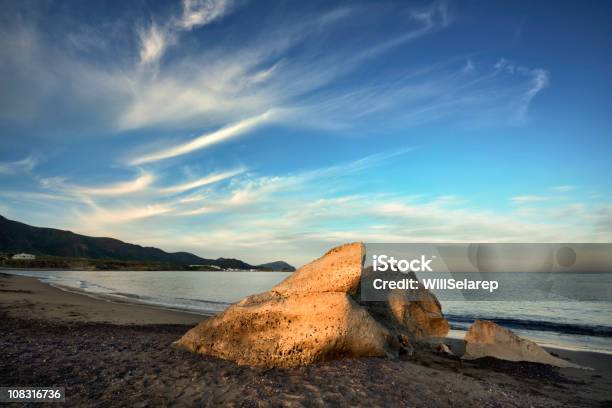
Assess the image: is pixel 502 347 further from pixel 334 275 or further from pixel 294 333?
pixel 294 333

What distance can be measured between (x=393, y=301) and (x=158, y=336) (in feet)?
31.6

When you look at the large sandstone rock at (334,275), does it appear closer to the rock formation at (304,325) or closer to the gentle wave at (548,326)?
the rock formation at (304,325)

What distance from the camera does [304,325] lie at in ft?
31.8

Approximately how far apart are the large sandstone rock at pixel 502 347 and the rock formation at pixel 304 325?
3.33 metres

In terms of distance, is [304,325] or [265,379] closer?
[265,379]

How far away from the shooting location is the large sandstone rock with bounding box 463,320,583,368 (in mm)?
12016

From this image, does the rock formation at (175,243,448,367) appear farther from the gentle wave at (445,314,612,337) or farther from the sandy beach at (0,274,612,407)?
the gentle wave at (445,314,612,337)

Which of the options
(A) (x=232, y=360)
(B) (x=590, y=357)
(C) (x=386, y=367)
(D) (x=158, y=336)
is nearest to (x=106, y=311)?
(D) (x=158, y=336)

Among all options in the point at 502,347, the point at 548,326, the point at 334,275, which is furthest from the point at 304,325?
the point at 548,326

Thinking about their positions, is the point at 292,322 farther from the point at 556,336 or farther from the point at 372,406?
the point at 556,336

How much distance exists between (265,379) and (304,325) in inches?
77.0

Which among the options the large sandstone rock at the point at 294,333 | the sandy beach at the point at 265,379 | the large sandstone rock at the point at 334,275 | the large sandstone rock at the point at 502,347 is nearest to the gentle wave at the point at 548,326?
the large sandstone rock at the point at 502,347

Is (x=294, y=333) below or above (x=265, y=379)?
above

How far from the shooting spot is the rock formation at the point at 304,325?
9492 mm
